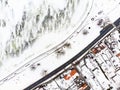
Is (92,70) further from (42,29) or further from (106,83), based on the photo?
(42,29)

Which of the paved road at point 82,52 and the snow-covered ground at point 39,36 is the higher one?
the snow-covered ground at point 39,36

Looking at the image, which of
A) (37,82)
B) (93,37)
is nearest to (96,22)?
(93,37)

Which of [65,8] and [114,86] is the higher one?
[65,8]

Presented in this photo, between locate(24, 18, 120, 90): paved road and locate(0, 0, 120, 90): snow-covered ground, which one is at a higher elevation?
locate(0, 0, 120, 90): snow-covered ground

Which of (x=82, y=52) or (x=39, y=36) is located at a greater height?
(x=39, y=36)

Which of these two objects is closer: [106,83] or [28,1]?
[28,1]

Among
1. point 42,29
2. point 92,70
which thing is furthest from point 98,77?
point 42,29

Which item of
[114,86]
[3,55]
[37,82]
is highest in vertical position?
[3,55]
